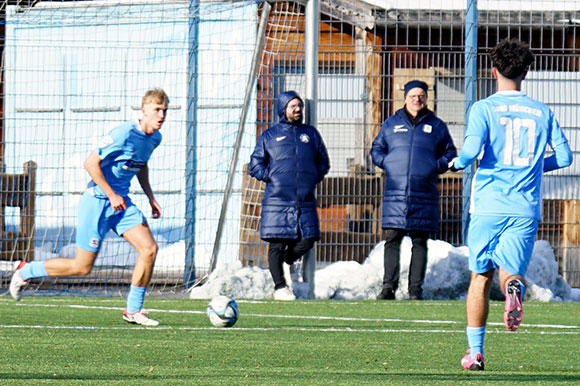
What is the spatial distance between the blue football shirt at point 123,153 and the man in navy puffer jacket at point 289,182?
283cm

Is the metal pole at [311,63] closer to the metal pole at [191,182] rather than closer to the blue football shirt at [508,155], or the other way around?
the metal pole at [191,182]

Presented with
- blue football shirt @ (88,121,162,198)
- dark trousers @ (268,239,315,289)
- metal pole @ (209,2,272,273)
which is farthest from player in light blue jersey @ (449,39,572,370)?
metal pole @ (209,2,272,273)

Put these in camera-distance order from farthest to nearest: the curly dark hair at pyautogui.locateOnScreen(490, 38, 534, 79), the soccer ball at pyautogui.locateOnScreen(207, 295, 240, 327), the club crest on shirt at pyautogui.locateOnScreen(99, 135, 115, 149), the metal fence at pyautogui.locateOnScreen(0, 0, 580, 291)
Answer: the metal fence at pyautogui.locateOnScreen(0, 0, 580, 291) → the club crest on shirt at pyautogui.locateOnScreen(99, 135, 115, 149) → the soccer ball at pyautogui.locateOnScreen(207, 295, 240, 327) → the curly dark hair at pyautogui.locateOnScreen(490, 38, 534, 79)

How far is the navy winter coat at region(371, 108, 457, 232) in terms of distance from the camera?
1098cm

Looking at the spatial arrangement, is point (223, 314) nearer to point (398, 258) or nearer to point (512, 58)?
point (512, 58)

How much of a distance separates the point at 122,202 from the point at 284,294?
10.7ft

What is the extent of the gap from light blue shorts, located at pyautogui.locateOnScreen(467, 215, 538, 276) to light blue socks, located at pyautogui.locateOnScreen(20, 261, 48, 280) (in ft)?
12.4

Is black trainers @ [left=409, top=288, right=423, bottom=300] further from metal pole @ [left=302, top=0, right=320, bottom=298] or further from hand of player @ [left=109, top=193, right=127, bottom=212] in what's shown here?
hand of player @ [left=109, top=193, right=127, bottom=212]

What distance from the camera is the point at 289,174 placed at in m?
11.1

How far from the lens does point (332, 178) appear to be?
12.9m

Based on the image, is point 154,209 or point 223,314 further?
point 154,209

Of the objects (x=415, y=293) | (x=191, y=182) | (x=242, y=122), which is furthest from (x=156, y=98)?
(x=242, y=122)

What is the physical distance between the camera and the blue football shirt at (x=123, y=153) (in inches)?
323

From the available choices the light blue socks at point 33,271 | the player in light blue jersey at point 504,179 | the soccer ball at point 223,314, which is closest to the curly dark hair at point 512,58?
the player in light blue jersey at point 504,179
